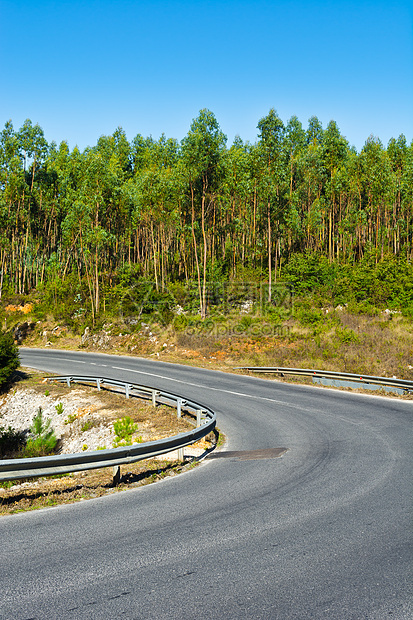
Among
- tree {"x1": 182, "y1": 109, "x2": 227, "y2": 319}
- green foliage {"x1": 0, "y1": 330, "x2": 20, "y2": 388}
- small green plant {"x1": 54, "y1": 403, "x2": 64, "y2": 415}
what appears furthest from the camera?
tree {"x1": 182, "y1": 109, "x2": 227, "y2": 319}

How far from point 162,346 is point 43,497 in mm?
26266

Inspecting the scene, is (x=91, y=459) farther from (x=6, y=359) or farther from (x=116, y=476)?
(x=6, y=359)

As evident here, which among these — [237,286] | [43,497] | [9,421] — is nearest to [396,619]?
[43,497]

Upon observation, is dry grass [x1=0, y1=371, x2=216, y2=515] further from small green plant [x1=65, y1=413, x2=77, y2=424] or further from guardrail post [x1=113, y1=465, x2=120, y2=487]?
small green plant [x1=65, y1=413, x2=77, y2=424]

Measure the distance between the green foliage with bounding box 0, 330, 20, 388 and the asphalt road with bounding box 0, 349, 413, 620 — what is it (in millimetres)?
15739

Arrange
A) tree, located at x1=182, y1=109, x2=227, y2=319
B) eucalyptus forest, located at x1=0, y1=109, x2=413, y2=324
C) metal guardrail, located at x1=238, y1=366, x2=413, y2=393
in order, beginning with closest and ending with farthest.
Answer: metal guardrail, located at x1=238, y1=366, x2=413, y2=393
tree, located at x1=182, y1=109, x2=227, y2=319
eucalyptus forest, located at x1=0, y1=109, x2=413, y2=324

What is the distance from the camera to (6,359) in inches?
835

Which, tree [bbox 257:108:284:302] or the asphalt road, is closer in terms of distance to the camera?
the asphalt road

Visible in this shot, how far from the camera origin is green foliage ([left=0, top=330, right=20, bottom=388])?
68.1 feet

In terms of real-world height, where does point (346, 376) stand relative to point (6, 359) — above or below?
below

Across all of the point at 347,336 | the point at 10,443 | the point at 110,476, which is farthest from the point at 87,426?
the point at 347,336

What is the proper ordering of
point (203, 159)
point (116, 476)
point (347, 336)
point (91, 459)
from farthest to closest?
1. point (203, 159)
2. point (347, 336)
3. point (116, 476)
4. point (91, 459)

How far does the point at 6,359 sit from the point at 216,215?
3294 centimetres

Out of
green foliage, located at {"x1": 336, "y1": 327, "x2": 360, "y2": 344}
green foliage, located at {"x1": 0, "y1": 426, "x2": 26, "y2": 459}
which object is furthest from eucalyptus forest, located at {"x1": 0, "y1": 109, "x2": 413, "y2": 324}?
green foliage, located at {"x1": 0, "y1": 426, "x2": 26, "y2": 459}
